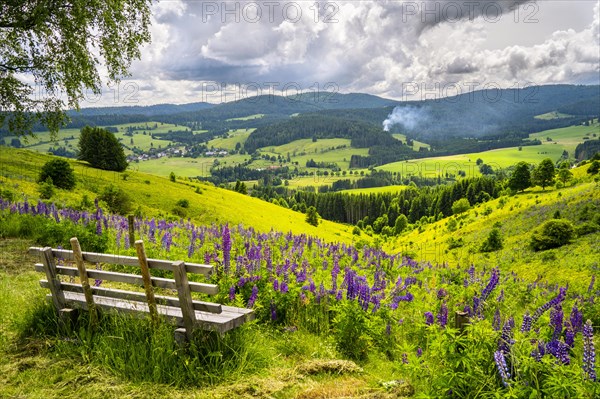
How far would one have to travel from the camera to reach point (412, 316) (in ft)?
32.8

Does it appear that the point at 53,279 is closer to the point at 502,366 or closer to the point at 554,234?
the point at 502,366

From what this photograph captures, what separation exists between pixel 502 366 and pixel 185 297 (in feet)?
15.6

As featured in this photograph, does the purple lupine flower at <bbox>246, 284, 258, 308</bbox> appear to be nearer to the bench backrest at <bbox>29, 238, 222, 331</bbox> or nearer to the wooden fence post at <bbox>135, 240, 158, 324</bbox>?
the bench backrest at <bbox>29, 238, 222, 331</bbox>

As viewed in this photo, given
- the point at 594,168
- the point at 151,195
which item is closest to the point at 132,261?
the point at 151,195

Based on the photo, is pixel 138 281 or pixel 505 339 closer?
pixel 505 339

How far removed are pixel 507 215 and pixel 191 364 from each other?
63.8 metres

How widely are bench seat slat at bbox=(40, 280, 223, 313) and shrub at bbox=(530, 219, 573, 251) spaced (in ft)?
136

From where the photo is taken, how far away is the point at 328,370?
7398 mm

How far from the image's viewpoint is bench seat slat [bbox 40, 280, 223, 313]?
22.0 feet

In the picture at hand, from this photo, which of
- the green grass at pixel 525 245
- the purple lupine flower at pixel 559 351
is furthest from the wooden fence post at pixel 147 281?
the green grass at pixel 525 245

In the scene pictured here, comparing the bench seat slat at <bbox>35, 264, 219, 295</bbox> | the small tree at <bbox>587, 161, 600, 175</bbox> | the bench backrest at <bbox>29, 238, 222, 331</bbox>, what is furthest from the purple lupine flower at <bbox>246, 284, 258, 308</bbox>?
the small tree at <bbox>587, 161, 600, 175</bbox>

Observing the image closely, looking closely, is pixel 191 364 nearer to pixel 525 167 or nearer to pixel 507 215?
pixel 507 215

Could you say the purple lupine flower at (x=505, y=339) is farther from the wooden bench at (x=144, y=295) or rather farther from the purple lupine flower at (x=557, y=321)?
the wooden bench at (x=144, y=295)

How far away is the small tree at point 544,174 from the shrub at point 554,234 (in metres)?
41.4
